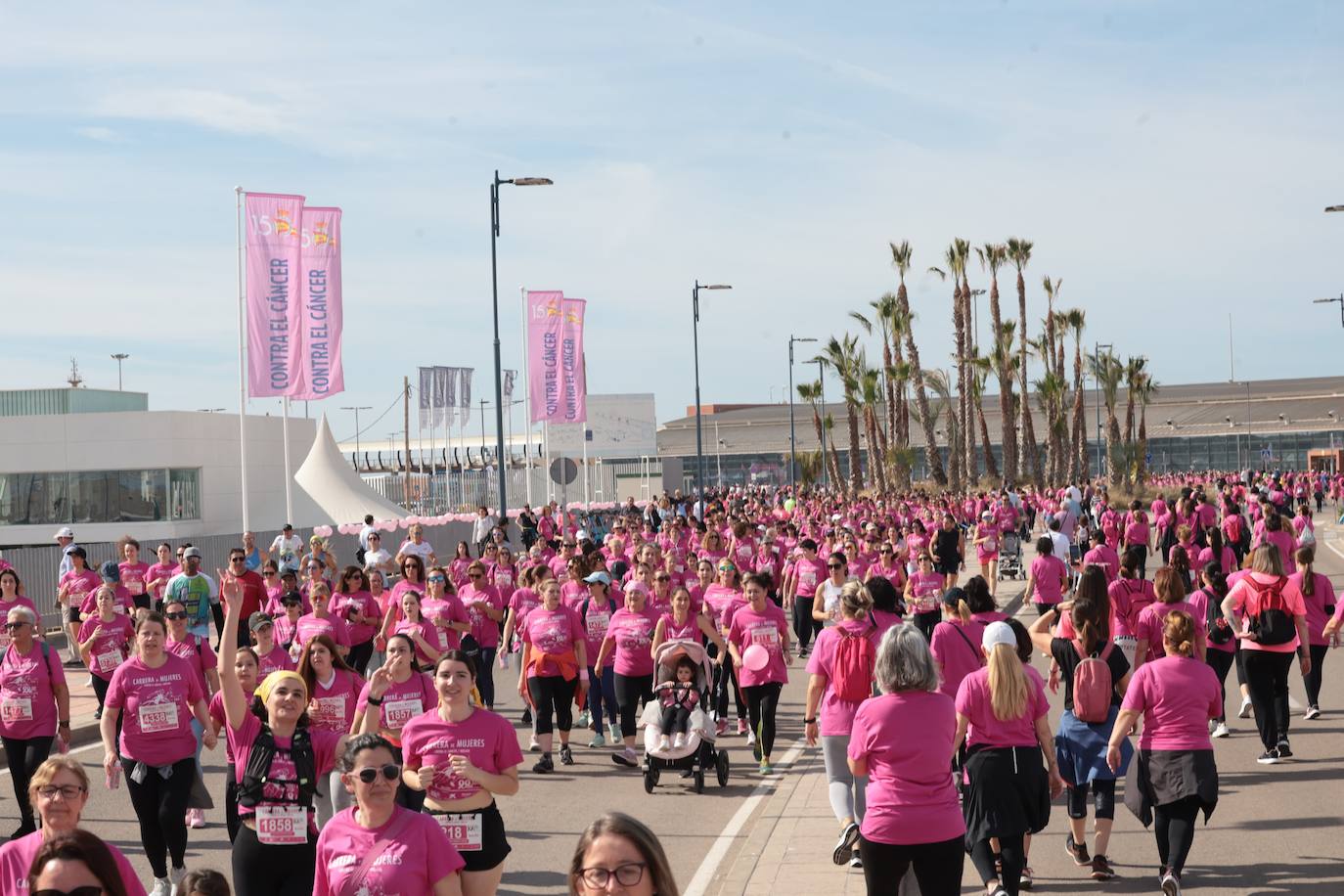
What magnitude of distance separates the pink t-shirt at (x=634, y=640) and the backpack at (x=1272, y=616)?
4671 mm

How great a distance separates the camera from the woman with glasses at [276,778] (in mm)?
6445

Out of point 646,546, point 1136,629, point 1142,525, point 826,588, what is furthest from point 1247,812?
point 1142,525

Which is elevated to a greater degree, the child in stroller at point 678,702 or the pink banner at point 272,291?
the pink banner at point 272,291

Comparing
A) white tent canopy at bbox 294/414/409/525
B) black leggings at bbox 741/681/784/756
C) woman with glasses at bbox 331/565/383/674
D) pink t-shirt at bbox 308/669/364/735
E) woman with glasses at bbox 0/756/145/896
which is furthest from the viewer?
white tent canopy at bbox 294/414/409/525

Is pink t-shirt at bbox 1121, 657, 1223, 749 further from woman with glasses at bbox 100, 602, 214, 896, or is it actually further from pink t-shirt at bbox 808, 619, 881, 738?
woman with glasses at bbox 100, 602, 214, 896

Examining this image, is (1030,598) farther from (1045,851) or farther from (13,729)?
(13,729)

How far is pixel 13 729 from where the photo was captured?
9.61 metres

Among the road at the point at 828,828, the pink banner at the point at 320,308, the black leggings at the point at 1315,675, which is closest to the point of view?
the road at the point at 828,828

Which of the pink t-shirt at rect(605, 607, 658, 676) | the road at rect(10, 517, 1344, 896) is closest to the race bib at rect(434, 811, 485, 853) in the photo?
the road at rect(10, 517, 1344, 896)

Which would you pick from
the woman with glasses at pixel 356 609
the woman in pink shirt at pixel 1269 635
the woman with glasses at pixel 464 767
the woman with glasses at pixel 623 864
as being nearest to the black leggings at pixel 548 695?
the woman with glasses at pixel 356 609

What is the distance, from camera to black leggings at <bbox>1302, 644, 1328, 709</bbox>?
13.0 m

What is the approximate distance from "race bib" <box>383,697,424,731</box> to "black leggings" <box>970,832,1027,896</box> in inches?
117

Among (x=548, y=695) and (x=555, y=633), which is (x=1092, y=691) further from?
(x=548, y=695)

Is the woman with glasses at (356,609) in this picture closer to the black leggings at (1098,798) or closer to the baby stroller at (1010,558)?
the black leggings at (1098,798)
